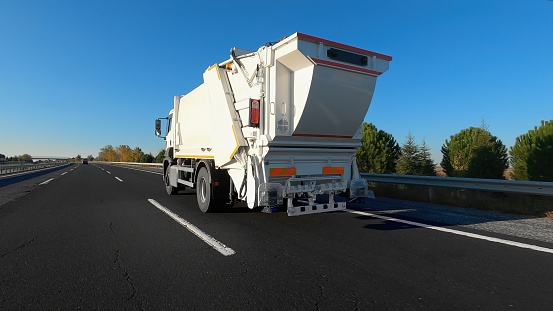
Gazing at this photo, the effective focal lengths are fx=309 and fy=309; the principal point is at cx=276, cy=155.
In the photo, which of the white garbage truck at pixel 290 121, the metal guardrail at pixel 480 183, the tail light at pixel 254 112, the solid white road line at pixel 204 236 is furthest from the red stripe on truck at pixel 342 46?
the metal guardrail at pixel 480 183

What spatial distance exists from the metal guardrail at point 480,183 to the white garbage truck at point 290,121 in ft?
10.5

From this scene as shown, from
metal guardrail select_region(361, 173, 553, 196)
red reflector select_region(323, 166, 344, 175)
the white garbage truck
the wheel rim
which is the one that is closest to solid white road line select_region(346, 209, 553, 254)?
the white garbage truck

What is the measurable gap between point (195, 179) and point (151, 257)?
4089 millimetres

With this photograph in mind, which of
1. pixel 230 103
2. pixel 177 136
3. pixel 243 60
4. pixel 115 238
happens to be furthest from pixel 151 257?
pixel 177 136

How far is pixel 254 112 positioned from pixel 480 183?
6265 millimetres

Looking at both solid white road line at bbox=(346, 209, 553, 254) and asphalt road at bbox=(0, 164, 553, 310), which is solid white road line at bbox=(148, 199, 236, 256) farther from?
solid white road line at bbox=(346, 209, 553, 254)

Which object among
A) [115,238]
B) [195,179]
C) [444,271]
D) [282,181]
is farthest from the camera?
[195,179]

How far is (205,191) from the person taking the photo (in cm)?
756

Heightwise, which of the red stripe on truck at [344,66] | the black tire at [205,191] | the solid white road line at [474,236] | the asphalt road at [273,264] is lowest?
the asphalt road at [273,264]

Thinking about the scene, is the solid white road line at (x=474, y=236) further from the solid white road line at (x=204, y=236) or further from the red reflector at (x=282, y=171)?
the solid white road line at (x=204, y=236)

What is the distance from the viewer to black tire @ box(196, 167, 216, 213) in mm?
7159

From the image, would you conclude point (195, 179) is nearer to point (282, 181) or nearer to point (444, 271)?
point (282, 181)

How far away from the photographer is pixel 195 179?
8.26m

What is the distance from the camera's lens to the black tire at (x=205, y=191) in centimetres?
716
